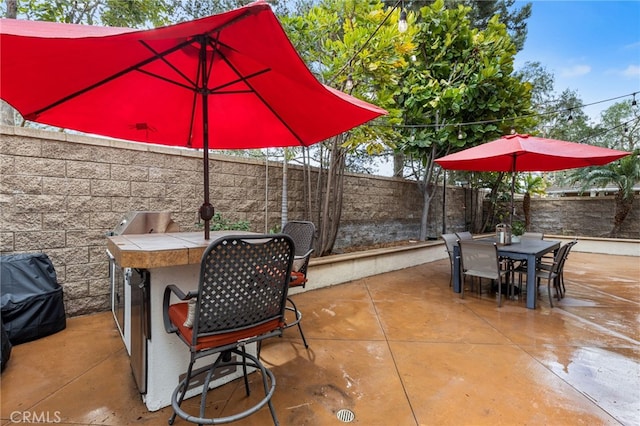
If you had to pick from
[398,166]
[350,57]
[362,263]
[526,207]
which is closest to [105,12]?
[350,57]

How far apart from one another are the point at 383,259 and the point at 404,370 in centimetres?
322

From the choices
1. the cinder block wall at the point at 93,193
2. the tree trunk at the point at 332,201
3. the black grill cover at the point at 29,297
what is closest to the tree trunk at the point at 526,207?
the tree trunk at the point at 332,201

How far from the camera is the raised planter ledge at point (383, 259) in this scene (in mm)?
4273

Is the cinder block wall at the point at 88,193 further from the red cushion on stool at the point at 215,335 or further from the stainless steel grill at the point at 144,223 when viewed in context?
the red cushion on stool at the point at 215,335

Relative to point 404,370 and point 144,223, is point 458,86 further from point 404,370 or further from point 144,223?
point 144,223

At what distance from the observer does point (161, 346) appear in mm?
1716

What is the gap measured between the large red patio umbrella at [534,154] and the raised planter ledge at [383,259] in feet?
6.53

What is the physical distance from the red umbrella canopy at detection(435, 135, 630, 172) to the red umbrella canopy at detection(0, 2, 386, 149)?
108 inches

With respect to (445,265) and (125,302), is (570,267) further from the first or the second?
(125,302)

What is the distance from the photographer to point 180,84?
2006 mm

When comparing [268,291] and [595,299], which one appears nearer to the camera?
[268,291]

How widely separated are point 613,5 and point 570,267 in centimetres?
847

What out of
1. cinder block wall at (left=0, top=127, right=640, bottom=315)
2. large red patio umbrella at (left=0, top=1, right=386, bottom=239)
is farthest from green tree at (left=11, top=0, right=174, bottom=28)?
large red patio umbrella at (left=0, top=1, right=386, bottom=239)

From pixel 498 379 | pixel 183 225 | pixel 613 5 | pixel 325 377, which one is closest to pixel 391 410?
pixel 325 377
